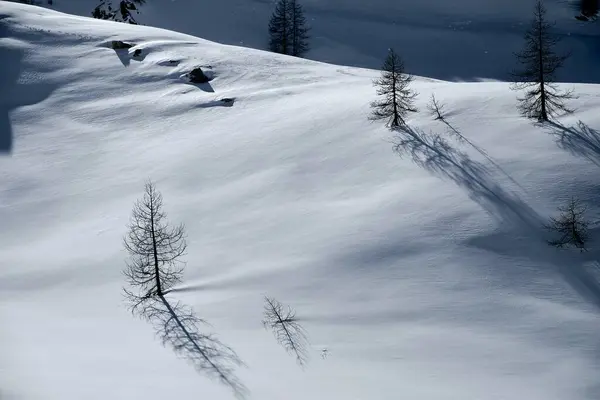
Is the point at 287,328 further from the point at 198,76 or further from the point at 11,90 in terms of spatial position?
the point at 11,90

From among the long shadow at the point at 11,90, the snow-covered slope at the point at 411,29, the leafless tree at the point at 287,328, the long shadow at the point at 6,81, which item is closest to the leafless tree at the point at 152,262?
the leafless tree at the point at 287,328

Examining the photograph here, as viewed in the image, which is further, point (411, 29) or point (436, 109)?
point (411, 29)

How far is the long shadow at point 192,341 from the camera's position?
19297 millimetres

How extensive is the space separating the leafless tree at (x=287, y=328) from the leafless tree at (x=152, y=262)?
4.70 meters

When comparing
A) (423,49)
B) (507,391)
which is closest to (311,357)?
(507,391)

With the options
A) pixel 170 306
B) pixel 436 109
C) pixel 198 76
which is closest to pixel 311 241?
pixel 170 306

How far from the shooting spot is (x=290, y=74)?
44438 millimetres

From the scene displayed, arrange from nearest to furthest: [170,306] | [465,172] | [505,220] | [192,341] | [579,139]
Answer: [192,341] < [170,306] < [505,220] < [465,172] < [579,139]

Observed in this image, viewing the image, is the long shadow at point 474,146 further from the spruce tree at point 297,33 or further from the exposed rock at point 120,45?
the spruce tree at point 297,33

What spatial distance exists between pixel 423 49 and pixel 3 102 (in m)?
39.9

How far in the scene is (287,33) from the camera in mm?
59844

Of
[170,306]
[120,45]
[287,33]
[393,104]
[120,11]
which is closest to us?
[170,306]

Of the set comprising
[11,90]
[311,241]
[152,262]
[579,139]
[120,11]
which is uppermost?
[120,11]

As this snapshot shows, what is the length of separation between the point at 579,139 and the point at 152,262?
66.1ft
